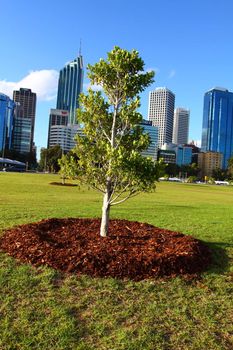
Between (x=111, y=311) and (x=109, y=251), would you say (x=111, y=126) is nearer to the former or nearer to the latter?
(x=109, y=251)

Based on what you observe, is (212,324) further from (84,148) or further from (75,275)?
(84,148)

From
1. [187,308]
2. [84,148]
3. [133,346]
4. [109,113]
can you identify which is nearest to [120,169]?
[84,148]

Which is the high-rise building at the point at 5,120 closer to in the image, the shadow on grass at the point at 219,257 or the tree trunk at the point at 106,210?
the tree trunk at the point at 106,210

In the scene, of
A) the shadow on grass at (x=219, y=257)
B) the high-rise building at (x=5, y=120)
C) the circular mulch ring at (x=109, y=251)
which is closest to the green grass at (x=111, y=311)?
the shadow on grass at (x=219, y=257)

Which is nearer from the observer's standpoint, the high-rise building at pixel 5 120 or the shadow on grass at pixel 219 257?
the shadow on grass at pixel 219 257

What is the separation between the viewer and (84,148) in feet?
29.2

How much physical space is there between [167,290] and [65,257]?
83.5 inches

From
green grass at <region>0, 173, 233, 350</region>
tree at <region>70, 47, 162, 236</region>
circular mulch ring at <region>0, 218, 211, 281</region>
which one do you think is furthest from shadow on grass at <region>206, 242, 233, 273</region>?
tree at <region>70, 47, 162, 236</region>

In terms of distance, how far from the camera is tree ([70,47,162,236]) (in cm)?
852

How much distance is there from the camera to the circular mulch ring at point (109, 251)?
693 centimetres

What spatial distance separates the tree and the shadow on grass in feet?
6.96

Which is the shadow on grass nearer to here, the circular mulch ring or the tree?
the circular mulch ring

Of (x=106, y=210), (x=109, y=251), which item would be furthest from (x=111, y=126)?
(x=109, y=251)

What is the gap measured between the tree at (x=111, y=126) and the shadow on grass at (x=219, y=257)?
2121 millimetres
